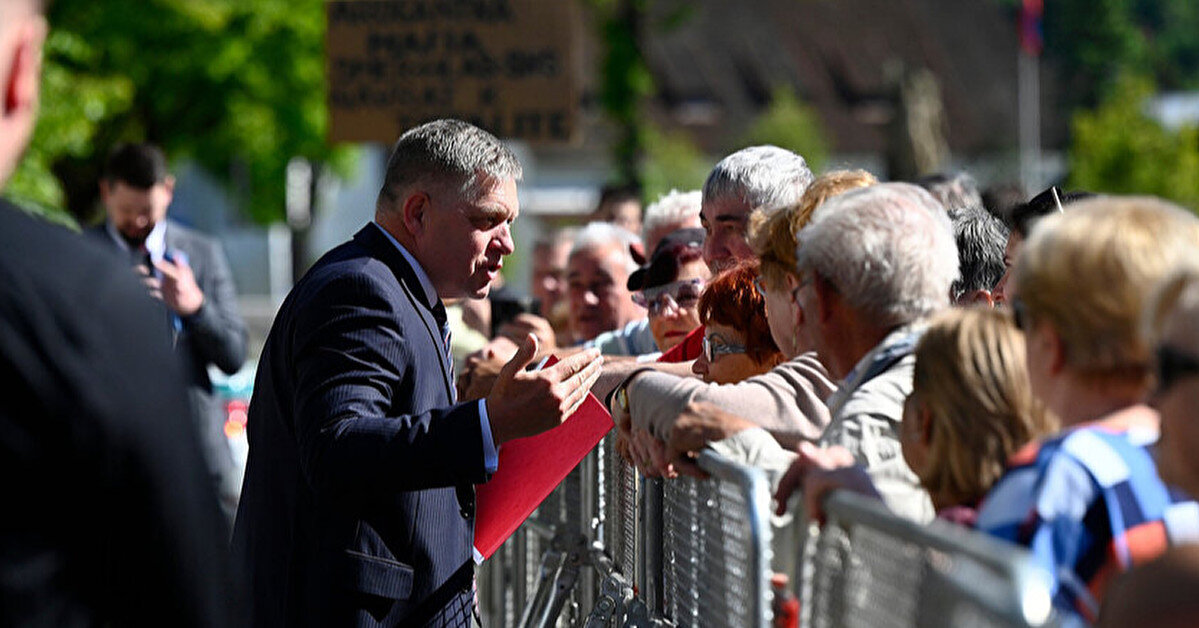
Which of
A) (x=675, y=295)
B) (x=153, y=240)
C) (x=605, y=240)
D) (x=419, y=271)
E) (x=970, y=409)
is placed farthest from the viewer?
(x=153, y=240)

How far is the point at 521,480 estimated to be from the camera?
4340 millimetres

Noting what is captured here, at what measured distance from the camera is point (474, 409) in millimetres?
3658

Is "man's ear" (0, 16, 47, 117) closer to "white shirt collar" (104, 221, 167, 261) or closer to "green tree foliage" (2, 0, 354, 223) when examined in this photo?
"white shirt collar" (104, 221, 167, 261)

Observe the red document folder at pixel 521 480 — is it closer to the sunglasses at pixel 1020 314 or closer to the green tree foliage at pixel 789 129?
the sunglasses at pixel 1020 314

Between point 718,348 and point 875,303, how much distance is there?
42.3 inches

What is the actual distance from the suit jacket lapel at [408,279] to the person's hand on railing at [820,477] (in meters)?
1.24

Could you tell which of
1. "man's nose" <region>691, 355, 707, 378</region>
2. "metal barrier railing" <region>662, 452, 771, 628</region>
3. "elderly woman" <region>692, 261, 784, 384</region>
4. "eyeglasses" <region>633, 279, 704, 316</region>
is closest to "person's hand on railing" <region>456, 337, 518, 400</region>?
"eyeglasses" <region>633, 279, 704, 316</region>

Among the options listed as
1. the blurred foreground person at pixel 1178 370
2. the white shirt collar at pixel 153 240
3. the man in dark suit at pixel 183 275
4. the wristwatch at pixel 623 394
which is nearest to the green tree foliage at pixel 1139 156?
the man in dark suit at pixel 183 275

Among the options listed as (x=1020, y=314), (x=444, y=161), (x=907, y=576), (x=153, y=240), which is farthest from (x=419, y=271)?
(x=153, y=240)

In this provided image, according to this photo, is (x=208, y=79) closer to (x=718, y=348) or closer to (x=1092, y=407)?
(x=718, y=348)

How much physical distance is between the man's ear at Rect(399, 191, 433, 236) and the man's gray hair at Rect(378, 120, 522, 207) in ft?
0.11

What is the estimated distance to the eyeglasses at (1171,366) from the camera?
233 cm

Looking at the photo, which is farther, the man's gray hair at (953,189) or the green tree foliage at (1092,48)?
the green tree foliage at (1092,48)

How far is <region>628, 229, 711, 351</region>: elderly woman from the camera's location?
5695 millimetres
